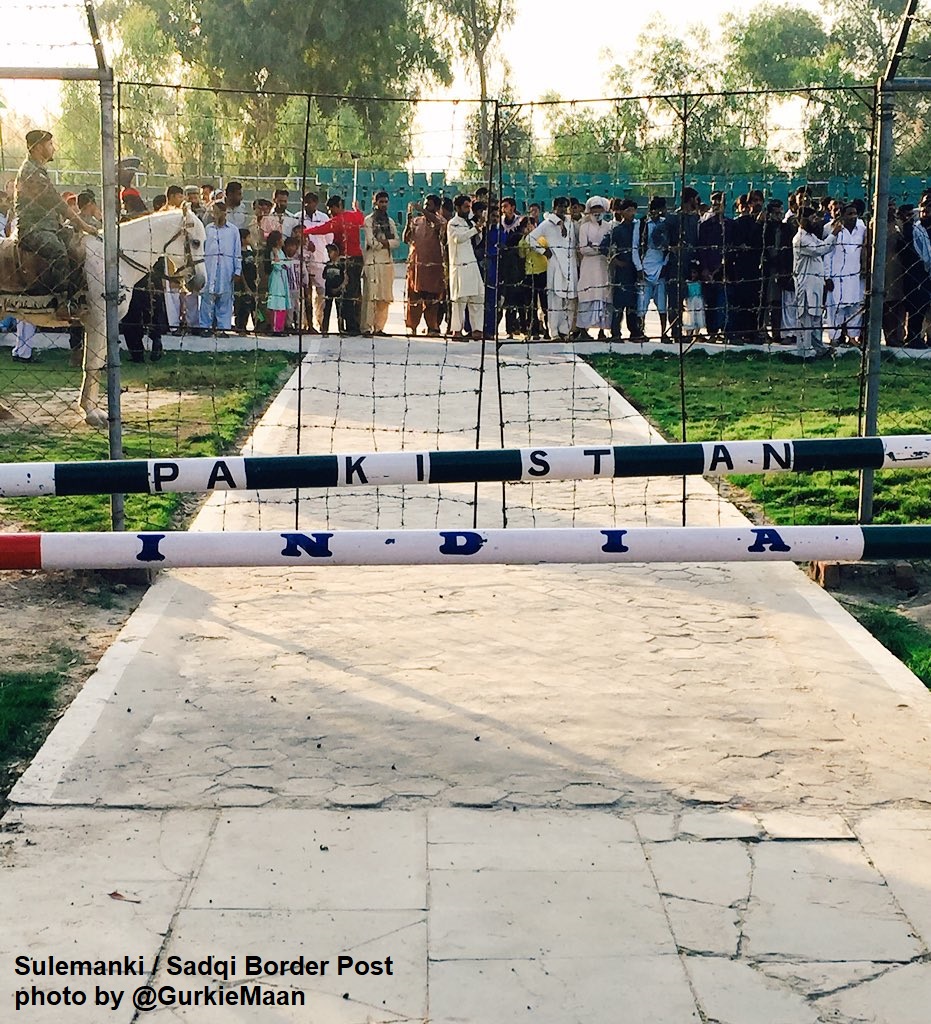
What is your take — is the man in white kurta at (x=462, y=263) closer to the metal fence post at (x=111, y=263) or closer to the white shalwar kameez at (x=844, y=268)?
the white shalwar kameez at (x=844, y=268)

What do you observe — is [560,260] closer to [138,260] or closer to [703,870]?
[138,260]

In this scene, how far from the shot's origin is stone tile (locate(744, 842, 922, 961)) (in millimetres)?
4176

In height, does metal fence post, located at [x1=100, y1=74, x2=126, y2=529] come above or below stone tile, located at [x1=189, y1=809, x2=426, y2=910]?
above

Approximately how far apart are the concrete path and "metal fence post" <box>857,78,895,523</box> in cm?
113

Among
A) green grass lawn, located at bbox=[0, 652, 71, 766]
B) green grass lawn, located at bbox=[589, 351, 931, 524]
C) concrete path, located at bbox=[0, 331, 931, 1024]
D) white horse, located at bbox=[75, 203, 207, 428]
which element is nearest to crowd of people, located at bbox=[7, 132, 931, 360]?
green grass lawn, located at bbox=[589, 351, 931, 524]

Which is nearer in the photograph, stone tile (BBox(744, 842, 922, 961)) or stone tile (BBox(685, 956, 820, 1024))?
stone tile (BBox(685, 956, 820, 1024))

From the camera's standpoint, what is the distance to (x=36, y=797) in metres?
5.17

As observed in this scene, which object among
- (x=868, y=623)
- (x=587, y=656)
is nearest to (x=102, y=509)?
(x=587, y=656)

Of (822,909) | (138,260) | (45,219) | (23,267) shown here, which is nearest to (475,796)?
(822,909)

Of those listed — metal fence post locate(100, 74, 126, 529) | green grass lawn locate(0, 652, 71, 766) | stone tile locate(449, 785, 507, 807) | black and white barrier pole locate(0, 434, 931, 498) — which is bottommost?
stone tile locate(449, 785, 507, 807)

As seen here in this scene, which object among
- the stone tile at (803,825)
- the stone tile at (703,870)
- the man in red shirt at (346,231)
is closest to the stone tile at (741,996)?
the stone tile at (703,870)

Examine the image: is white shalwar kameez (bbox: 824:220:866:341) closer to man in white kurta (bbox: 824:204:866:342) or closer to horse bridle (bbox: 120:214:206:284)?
man in white kurta (bbox: 824:204:866:342)

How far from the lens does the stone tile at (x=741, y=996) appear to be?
3.81 metres

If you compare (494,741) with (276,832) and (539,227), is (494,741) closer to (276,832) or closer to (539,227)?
(276,832)
